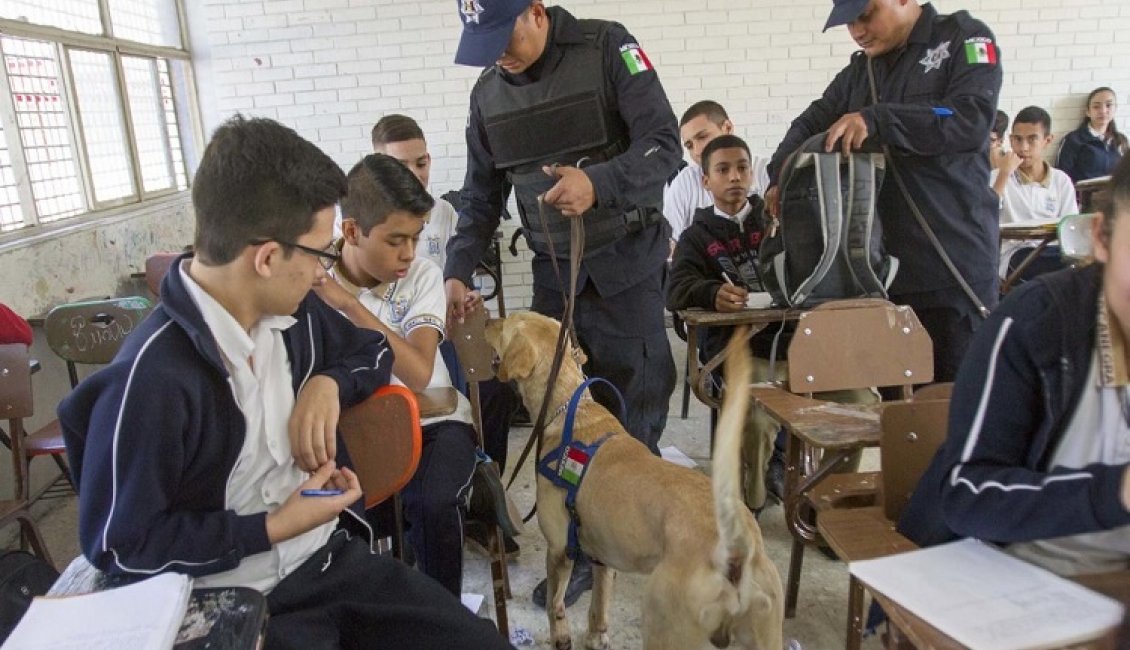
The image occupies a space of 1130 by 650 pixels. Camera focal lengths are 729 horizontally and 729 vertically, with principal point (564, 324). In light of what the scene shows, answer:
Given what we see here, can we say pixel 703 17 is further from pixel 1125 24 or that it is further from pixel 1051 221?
pixel 1125 24

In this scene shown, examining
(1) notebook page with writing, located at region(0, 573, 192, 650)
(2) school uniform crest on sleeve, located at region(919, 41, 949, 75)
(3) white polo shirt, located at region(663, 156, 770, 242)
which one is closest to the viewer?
(1) notebook page with writing, located at region(0, 573, 192, 650)

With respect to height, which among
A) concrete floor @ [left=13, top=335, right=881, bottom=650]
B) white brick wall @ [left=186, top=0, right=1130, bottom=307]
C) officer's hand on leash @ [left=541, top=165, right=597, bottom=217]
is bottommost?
concrete floor @ [left=13, top=335, right=881, bottom=650]

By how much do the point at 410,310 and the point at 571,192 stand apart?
1.96 feet

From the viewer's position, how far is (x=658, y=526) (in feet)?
5.98

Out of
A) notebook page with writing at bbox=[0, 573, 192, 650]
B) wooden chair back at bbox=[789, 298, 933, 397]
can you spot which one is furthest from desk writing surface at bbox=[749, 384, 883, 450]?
notebook page with writing at bbox=[0, 573, 192, 650]

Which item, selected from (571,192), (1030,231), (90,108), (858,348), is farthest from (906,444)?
(90,108)

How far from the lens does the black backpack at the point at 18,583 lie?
58.4 inches

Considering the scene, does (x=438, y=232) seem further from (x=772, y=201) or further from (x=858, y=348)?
(x=858, y=348)

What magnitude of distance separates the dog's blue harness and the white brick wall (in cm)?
493

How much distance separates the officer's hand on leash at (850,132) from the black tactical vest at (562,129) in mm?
677

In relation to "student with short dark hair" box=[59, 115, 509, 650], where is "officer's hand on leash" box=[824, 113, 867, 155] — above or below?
above

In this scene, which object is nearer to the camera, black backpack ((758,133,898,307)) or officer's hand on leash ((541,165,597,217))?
officer's hand on leash ((541,165,597,217))

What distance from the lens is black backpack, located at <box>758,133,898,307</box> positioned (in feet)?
8.71

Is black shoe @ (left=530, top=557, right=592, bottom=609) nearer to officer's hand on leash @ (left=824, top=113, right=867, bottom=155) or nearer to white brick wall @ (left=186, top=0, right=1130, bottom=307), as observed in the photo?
officer's hand on leash @ (left=824, top=113, right=867, bottom=155)
